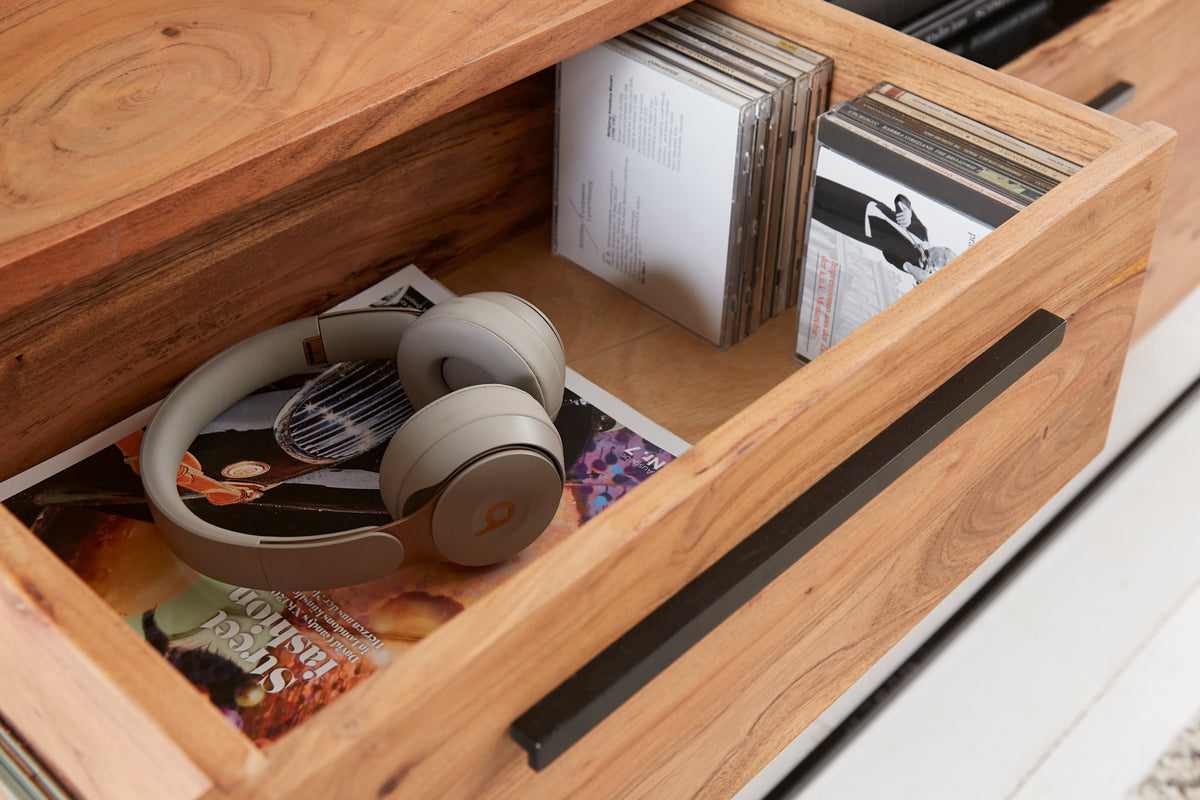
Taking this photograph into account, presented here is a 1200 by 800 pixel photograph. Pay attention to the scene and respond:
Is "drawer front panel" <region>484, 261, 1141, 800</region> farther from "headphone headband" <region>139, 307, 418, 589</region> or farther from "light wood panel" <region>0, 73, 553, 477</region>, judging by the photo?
"light wood panel" <region>0, 73, 553, 477</region>

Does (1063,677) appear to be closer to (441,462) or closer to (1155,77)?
(1155,77)

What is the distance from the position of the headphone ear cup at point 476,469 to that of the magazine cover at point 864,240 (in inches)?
9.7

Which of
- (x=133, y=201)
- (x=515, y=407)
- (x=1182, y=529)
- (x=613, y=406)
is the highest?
(x=133, y=201)

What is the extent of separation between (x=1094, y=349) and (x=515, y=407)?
358 mm

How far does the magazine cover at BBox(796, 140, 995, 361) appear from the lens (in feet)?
2.18

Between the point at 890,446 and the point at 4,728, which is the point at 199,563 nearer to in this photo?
the point at 4,728

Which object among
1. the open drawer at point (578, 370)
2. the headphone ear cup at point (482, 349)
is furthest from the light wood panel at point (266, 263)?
the headphone ear cup at point (482, 349)

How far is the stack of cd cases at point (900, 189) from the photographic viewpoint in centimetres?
64

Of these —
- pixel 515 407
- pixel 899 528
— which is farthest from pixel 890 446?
pixel 515 407

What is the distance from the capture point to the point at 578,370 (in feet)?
2.60

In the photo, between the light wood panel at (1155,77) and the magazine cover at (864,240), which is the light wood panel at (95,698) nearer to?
the magazine cover at (864,240)

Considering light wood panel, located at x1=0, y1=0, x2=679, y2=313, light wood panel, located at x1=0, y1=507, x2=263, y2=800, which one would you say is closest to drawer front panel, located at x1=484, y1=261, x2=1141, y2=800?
light wood panel, located at x1=0, y1=507, x2=263, y2=800

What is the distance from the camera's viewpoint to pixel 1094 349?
0.69 meters

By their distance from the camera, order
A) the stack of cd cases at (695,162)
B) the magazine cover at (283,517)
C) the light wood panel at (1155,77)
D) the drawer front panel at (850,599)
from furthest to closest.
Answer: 1. the light wood panel at (1155,77)
2. the stack of cd cases at (695,162)
3. the magazine cover at (283,517)
4. the drawer front panel at (850,599)
